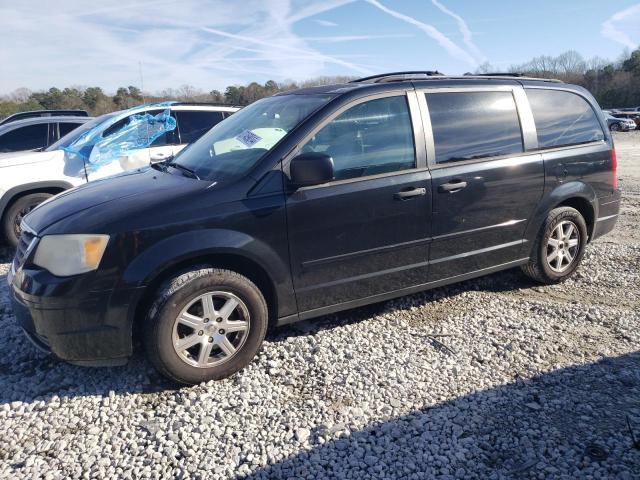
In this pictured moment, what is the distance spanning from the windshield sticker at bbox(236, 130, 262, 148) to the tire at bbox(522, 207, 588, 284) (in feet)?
8.90

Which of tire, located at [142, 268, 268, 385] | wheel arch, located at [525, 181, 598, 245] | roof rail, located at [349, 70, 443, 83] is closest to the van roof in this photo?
roof rail, located at [349, 70, 443, 83]

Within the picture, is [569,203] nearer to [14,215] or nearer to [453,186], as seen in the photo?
[453,186]

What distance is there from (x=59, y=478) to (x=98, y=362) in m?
0.71

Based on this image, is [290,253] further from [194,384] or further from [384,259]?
[194,384]

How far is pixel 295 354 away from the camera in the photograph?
11.2 ft

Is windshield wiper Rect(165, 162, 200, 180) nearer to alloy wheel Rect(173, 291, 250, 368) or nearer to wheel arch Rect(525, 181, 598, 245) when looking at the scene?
alloy wheel Rect(173, 291, 250, 368)

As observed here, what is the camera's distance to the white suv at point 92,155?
5.90 meters

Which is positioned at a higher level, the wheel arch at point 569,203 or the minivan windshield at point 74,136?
the minivan windshield at point 74,136

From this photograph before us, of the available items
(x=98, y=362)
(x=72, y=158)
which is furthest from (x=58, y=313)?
(x=72, y=158)

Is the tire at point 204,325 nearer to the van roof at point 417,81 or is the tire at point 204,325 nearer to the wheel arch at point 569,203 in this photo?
the van roof at point 417,81

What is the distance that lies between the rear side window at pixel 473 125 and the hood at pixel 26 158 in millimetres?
4970

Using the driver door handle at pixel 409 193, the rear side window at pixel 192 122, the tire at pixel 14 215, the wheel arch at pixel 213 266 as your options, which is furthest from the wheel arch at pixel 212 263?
the rear side window at pixel 192 122

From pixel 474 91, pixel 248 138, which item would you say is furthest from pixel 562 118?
pixel 248 138

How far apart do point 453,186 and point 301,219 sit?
130 cm
